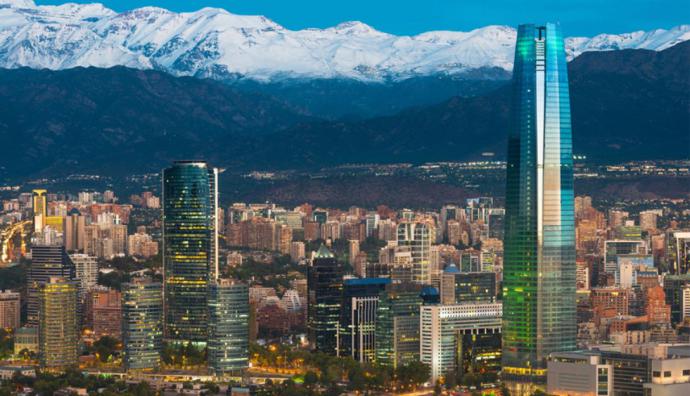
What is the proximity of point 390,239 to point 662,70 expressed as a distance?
1850 cm

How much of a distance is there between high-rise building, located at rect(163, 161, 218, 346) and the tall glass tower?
29.3 feet

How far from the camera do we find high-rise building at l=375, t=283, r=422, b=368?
35938 mm

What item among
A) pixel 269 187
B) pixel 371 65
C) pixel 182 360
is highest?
pixel 371 65

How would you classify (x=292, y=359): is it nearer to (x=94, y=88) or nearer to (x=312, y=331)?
(x=312, y=331)

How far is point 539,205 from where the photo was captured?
33031 millimetres

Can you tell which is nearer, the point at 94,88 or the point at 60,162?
the point at 60,162

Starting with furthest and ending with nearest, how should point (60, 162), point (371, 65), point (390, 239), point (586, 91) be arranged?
point (371, 65) → point (60, 162) → point (586, 91) → point (390, 239)

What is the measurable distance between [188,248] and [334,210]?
19556mm

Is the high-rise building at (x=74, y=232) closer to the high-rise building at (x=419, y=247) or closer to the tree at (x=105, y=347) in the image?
the high-rise building at (x=419, y=247)

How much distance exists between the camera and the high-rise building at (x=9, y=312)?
44844mm

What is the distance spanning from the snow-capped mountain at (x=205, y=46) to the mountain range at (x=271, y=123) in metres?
2.35

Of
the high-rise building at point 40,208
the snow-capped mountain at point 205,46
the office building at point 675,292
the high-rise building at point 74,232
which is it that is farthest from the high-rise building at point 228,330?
the snow-capped mountain at point 205,46

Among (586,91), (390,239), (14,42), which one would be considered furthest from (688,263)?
(14,42)

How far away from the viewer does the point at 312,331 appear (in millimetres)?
39750
